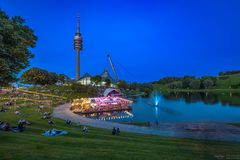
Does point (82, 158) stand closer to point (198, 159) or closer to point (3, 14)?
point (198, 159)

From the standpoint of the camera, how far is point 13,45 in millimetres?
14938

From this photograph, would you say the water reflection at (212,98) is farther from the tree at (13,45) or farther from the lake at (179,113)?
the tree at (13,45)

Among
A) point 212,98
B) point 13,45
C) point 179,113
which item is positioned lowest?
point 179,113

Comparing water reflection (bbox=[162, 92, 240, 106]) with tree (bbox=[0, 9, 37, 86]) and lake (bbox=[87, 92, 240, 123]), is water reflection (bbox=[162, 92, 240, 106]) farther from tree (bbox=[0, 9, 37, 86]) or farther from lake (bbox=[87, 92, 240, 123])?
tree (bbox=[0, 9, 37, 86])

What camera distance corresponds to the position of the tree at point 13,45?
45.6ft

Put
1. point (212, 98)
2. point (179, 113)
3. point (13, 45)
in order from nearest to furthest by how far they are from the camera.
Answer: point (13, 45)
point (179, 113)
point (212, 98)

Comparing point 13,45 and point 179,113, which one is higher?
point 13,45

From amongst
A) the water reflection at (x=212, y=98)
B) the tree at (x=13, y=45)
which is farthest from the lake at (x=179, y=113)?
the tree at (x=13, y=45)

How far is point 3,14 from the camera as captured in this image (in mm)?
15047

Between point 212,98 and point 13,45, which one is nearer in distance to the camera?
point 13,45

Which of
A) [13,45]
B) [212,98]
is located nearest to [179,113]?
[13,45]

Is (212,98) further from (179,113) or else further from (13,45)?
(13,45)

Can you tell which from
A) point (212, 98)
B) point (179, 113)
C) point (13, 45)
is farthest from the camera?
point (212, 98)

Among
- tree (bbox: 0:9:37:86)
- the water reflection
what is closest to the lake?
the water reflection
